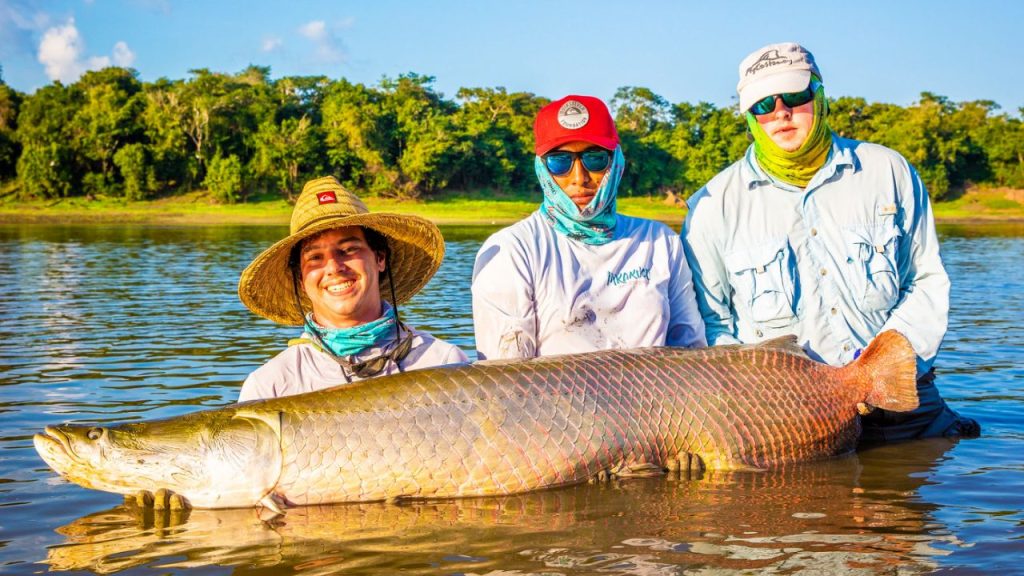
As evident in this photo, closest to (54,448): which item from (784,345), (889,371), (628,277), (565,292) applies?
(565,292)

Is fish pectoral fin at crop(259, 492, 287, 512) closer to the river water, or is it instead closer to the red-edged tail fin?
the river water

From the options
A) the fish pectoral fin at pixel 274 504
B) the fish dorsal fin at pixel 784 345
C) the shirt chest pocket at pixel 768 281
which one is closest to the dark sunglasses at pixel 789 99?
the shirt chest pocket at pixel 768 281

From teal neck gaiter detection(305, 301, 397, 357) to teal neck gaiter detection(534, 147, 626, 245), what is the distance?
0.94 metres

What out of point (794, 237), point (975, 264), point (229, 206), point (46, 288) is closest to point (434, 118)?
point (229, 206)

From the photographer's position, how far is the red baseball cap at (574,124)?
4824 millimetres

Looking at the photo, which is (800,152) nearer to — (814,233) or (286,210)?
(814,233)

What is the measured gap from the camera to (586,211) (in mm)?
4859

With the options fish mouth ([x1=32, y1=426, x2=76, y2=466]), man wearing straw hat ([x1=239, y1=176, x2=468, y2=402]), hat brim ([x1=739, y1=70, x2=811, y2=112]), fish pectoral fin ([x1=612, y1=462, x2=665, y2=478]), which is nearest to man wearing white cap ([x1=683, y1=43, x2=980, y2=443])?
hat brim ([x1=739, y1=70, x2=811, y2=112])

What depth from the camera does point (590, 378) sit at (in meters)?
4.50

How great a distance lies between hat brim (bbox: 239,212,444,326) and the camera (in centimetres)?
468

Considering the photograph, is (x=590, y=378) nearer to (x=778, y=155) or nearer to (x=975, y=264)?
(x=778, y=155)

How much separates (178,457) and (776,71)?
3332 millimetres

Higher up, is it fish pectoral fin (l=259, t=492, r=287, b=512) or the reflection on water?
fish pectoral fin (l=259, t=492, r=287, b=512)

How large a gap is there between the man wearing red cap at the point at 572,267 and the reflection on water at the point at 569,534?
0.76m
